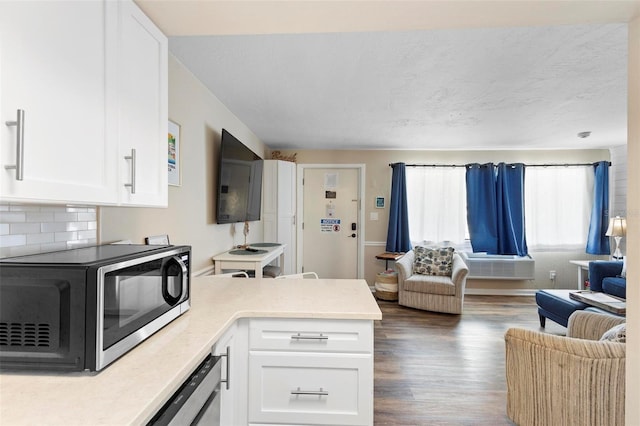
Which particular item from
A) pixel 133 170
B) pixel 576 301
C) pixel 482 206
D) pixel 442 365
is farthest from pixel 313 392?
pixel 482 206

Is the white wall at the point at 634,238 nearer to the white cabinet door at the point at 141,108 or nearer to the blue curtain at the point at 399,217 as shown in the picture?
the white cabinet door at the point at 141,108

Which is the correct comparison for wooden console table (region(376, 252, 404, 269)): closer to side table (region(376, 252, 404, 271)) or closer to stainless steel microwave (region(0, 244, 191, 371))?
side table (region(376, 252, 404, 271))

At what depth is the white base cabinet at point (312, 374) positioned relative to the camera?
1.41 meters

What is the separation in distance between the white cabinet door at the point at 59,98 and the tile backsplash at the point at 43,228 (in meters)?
0.30

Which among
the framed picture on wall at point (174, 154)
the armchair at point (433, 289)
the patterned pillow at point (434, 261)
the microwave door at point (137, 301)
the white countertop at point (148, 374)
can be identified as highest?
the framed picture on wall at point (174, 154)

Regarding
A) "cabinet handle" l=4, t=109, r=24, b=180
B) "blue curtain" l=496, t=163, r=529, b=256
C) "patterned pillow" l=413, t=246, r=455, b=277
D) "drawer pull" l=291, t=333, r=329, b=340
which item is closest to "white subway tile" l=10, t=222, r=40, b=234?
"cabinet handle" l=4, t=109, r=24, b=180

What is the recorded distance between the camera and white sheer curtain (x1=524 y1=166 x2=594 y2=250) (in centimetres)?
518

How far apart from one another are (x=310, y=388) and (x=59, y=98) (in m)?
1.33

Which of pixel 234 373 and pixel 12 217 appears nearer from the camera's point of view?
pixel 12 217

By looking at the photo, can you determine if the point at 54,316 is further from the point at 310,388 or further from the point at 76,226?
the point at 310,388

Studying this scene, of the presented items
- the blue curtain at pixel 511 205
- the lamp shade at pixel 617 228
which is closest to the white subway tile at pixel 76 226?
the blue curtain at pixel 511 205

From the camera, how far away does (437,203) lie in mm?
5320

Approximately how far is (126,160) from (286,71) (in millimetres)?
1574

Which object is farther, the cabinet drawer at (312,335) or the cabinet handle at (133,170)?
the cabinet drawer at (312,335)
